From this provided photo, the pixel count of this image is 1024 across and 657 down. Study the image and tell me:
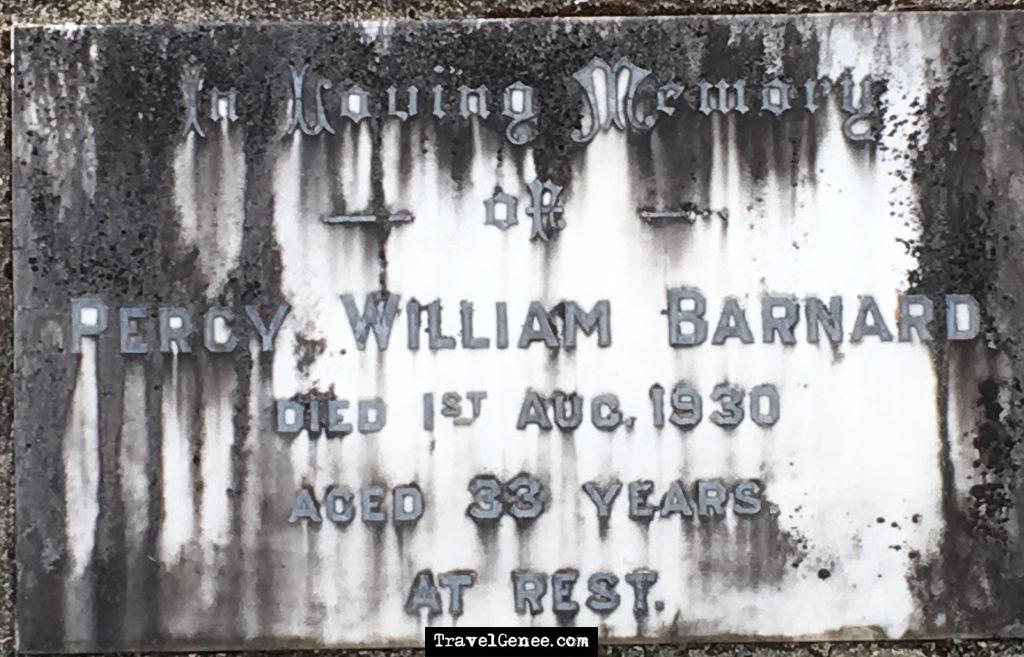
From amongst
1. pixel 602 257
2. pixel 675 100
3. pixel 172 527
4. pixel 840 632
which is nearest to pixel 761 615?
pixel 840 632

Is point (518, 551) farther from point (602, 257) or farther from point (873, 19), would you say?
point (873, 19)

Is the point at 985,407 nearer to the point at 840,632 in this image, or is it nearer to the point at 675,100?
the point at 840,632

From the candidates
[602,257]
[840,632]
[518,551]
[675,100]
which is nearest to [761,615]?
[840,632]

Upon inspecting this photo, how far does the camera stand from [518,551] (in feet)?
8.13

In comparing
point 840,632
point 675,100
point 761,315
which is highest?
point 675,100

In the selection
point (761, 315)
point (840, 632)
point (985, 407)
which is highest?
point (761, 315)

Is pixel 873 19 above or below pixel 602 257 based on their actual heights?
above

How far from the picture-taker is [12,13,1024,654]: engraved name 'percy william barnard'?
97.3 inches

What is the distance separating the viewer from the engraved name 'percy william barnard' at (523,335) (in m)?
2.47

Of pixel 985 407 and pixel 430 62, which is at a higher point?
pixel 430 62

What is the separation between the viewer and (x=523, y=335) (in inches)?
98.0

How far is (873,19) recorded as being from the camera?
2.52 metres

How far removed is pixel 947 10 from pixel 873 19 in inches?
8.1

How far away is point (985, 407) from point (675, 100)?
3.73 ft
